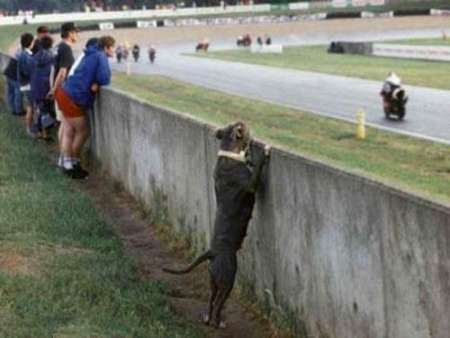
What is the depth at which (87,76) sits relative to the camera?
45.3 feet

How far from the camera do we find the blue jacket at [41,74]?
52.6 feet

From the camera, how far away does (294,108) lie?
27.3m

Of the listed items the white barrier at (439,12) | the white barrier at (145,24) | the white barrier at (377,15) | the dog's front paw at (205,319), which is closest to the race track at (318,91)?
the dog's front paw at (205,319)

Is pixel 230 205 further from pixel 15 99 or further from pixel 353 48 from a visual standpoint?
pixel 353 48

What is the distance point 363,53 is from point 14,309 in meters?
56.1

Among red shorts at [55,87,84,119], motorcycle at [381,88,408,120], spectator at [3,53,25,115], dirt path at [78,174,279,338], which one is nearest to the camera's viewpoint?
dirt path at [78,174,279,338]

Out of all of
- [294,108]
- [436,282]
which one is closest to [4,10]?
[294,108]

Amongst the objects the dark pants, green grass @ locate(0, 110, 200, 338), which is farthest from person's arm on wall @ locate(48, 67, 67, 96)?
the dark pants

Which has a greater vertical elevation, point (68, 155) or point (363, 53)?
point (68, 155)

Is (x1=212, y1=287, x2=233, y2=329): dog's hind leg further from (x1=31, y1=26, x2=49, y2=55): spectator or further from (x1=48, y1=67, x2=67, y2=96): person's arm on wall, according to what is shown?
(x1=31, y1=26, x2=49, y2=55): spectator

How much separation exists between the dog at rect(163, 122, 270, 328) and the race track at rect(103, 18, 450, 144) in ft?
40.9

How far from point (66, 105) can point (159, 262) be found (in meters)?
4.63

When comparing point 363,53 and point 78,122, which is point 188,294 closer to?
point 78,122

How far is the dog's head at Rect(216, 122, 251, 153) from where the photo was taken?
24.9 ft
